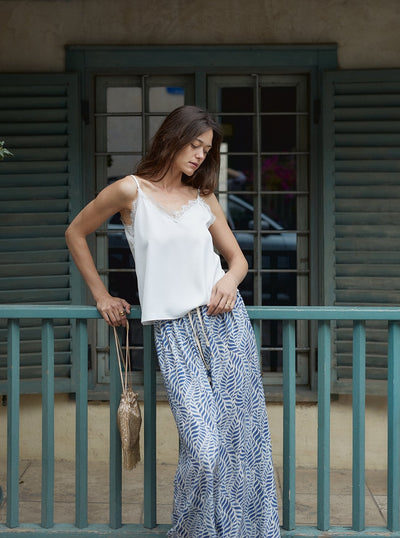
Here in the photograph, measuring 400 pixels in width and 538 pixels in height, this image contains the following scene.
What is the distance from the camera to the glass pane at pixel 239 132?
16.6ft

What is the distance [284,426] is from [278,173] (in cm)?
246

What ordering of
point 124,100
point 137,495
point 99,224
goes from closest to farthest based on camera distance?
1. point 99,224
2. point 137,495
3. point 124,100

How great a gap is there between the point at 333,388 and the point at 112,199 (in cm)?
234

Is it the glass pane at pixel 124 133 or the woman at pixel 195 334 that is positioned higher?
the glass pane at pixel 124 133

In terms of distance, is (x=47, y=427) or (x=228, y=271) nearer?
(x=228, y=271)

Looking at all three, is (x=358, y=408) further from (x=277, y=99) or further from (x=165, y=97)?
(x=165, y=97)

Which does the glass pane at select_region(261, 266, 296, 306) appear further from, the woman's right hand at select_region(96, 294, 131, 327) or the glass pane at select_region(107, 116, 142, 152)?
the woman's right hand at select_region(96, 294, 131, 327)

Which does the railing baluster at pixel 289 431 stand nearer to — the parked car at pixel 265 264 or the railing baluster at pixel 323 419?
the railing baluster at pixel 323 419

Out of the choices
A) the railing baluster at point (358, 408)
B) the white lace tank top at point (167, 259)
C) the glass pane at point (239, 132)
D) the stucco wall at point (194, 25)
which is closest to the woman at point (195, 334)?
the white lace tank top at point (167, 259)

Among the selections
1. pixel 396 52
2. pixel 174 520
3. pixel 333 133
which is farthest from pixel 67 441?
pixel 396 52

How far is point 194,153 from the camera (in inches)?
112

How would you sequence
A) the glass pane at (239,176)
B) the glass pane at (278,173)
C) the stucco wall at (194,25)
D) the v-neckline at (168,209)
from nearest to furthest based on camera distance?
the v-neckline at (168,209), the stucco wall at (194,25), the glass pane at (278,173), the glass pane at (239,176)

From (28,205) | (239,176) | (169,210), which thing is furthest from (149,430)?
(239,176)

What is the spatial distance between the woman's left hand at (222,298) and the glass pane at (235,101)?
2.30 meters
